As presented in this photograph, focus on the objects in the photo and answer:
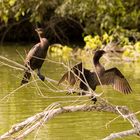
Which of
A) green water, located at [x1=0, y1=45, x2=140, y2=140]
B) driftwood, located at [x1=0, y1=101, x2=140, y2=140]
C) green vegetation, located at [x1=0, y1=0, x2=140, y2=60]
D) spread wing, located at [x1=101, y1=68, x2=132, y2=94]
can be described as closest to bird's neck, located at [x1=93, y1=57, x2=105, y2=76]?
spread wing, located at [x1=101, y1=68, x2=132, y2=94]

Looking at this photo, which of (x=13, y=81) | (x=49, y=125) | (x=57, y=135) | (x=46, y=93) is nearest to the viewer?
(x=57, y=135)

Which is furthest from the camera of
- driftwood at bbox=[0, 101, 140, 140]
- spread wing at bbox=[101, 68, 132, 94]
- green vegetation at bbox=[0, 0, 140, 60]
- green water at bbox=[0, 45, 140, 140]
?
green vegetation at bbox=[0, 0, 140, 60]

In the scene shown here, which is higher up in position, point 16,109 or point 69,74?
point 69,74

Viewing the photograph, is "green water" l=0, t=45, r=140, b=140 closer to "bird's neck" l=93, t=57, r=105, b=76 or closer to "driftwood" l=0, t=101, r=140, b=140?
"driftwood" l=0, t=101, r=140, b=140

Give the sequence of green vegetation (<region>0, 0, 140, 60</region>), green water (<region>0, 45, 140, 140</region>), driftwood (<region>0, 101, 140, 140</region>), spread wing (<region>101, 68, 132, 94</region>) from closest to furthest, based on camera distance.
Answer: driftwood (<region>0, 101, 140, 140</region>), spread wing (<region>101, 68, 132, 94</region>), green water (<region>0, 45, 140, 140</region>), green vegetation (<region>0, 0, 140, 60</region>)

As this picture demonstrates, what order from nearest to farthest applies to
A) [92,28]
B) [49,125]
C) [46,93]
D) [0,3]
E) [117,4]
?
[49,125] < [46,93] < [0,3] < [117,4] < [92,28]

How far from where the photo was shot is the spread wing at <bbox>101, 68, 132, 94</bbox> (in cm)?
877

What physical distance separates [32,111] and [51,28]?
14.7 meters

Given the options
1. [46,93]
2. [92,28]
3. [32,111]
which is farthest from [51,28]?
[32,111]

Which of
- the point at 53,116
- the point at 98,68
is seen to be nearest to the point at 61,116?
the point at 98,68

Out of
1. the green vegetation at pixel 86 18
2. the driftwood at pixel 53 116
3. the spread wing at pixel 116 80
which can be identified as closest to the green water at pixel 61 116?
the driftwood at pixel 53 116

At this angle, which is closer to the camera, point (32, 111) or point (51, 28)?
point (32, 111)

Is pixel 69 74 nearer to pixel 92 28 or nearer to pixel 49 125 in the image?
pixel 49 125

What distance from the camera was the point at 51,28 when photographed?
25562mm
